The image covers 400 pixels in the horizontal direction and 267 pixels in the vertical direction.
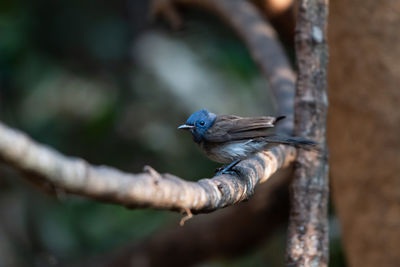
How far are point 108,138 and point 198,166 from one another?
1.38 meters

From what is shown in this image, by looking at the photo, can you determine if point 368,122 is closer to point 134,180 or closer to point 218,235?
point 218,235

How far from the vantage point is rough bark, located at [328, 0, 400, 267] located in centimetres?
458

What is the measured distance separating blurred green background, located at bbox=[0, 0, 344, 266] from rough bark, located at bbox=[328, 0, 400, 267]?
2.66 m

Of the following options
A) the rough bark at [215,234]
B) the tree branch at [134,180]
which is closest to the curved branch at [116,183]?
the tree branch at [134,180]

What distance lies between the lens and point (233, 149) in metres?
3.67

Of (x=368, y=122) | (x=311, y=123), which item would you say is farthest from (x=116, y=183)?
(x=368, y=122)

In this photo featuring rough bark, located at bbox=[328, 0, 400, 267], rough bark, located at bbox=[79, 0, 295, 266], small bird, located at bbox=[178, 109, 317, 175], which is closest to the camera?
small bird, located at bbox=[178, 109, 317, 175]

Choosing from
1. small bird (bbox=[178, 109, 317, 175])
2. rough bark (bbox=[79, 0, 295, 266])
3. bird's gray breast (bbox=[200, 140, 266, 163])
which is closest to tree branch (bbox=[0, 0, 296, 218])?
small bird (bbox=[178, 109, 317, 175])

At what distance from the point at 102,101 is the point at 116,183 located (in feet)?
20.3

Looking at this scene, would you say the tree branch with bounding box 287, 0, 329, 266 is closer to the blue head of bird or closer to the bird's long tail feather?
the bird's long tail feather

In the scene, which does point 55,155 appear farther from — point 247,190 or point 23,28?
point 23,28

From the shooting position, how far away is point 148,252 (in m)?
6.60

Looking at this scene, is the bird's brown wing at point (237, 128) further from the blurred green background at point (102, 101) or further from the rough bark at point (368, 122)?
the blurred green background at point (102, 101)

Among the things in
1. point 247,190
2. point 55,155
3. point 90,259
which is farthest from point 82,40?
point 55,155
